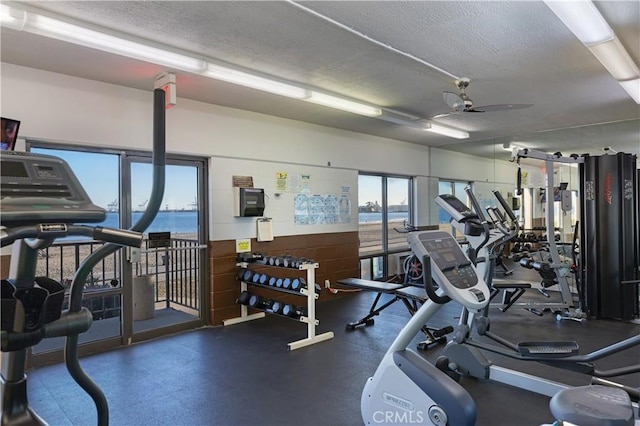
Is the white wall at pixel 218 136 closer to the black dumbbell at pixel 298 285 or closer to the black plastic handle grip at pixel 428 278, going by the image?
the black dumbbell at pixel 298 285

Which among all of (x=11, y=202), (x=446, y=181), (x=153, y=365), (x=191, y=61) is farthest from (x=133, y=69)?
(x=446, y=181)

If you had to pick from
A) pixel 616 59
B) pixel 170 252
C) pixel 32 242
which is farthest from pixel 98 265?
pixel 616 59

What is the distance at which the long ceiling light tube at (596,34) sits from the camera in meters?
2.49

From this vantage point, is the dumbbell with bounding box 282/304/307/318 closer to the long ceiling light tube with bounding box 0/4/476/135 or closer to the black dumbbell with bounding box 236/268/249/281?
the black dumbbell with bounding box 236/268/249/281

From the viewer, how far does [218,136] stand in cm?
487

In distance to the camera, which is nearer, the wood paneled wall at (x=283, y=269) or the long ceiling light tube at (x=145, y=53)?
the long ceiling light tube at (x=145, y=53)

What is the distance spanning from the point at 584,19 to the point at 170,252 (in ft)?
14.9

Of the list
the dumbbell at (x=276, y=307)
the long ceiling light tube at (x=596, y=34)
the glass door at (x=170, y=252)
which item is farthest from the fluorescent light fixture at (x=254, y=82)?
the long ceiling light tube at (x=596, y=34)

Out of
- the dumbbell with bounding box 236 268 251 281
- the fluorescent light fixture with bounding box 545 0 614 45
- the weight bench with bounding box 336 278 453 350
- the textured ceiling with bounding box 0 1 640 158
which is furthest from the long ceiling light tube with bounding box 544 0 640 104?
the dumbbell with bounding box 236 268 251 281

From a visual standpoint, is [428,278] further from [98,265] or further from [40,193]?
[98,265]

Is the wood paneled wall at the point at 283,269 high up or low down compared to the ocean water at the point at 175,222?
down

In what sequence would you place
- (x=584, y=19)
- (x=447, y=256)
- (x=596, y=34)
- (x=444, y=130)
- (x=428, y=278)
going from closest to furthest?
(x=428, y=278), (x=447, y=256), (x=584, y=19), (x=596, y=34), (x=444, y=130)

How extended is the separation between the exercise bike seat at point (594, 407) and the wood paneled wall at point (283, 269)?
405 cm

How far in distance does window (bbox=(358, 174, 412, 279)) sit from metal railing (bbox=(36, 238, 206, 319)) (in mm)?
3052
